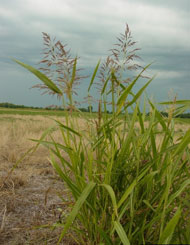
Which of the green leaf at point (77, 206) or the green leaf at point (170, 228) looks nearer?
the green leaf at point (170, 228)

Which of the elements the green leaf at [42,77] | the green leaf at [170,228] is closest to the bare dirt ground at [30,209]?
the green leaf at [42,77]

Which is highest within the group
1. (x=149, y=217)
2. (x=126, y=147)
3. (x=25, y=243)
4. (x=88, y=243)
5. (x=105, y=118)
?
(x=105, y=118)

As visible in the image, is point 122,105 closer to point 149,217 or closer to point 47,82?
point 47,82

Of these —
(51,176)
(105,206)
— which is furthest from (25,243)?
(51,176)

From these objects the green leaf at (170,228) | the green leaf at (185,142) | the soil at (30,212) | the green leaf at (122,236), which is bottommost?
the soil at (30,212)

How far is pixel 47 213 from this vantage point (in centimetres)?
215

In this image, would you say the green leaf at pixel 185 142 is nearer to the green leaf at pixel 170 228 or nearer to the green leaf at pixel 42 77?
the green leaf at pixel 170 228

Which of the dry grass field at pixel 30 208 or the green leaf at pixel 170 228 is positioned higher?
the green leaf at pixel 170 228

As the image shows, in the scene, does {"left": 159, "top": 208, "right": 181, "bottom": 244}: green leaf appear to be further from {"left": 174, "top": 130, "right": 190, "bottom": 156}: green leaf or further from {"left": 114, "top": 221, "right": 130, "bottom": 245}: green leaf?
{"left": 174, "top": 130, "right": 190, "bottom": 156}: green leaf

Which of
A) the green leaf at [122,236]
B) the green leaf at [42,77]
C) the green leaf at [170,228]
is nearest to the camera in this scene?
the green leaf at [170,228]

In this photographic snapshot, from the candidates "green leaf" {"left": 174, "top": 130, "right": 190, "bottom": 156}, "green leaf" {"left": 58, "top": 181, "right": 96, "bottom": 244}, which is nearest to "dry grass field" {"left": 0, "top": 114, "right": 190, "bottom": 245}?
"green leaf" {"left": 58, "top": 181, "right": 96, "bottom": 244}

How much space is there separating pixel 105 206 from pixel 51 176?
2.14 metres

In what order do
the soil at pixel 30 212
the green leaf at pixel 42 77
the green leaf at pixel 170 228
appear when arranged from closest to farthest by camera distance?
1. the green leaf at pixel 170 228
2. the green leaf at pixel 42 77
3. the soil at pixel 30 212

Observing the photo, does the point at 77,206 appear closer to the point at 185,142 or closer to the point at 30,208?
the point at 185,142
